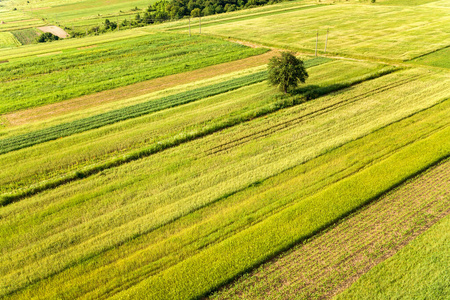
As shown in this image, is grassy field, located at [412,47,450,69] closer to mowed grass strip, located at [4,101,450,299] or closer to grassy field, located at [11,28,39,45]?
mowed grass strip, located at [4,101,450,299]

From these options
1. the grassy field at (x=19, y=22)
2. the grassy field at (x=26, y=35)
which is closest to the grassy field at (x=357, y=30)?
the grassy field at (x=26, y=35)

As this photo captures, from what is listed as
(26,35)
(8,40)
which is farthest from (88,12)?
(8,40)

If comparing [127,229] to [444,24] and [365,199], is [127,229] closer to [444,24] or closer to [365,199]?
[365,199]

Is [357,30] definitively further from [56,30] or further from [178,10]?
[56,30]

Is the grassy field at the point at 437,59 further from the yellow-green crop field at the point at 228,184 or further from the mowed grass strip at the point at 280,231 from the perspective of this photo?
the mowed grass strip at the point at 280,231

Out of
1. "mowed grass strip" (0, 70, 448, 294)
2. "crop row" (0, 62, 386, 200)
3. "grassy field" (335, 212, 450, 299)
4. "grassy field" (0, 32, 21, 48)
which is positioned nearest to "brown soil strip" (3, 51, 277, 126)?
"crop row" (0, 62, 386, 200)
